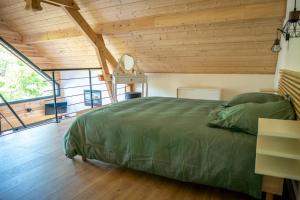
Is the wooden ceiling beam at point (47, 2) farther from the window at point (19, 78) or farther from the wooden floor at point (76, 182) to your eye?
the window at point (19, 78)

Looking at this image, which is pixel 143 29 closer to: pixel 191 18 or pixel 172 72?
pixel 191 18

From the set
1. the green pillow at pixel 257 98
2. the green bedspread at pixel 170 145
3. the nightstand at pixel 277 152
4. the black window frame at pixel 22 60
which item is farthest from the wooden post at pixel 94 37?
the nightstand at pixel 277 152

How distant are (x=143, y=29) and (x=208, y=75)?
1785mm

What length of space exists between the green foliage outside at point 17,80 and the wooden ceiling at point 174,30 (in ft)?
2.54

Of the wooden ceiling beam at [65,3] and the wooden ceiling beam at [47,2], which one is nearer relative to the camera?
the wooden ceiling beam at [47,2]

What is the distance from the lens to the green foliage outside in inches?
212

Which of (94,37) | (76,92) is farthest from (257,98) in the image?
(76,92)

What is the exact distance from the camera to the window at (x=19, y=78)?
5332 mm

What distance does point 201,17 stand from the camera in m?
3.11

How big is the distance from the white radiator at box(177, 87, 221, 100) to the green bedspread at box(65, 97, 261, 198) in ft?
6.68

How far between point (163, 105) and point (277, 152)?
1.54 meters

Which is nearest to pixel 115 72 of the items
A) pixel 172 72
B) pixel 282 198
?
pixel 172 72

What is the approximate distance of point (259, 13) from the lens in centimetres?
277

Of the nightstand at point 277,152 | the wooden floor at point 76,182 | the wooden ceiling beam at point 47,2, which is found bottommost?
the wooden floor at point 76,182
